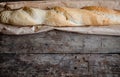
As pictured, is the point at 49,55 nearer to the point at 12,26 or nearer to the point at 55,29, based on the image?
the point at 55,29

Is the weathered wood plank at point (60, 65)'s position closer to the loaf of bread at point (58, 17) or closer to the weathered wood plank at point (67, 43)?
the weathered wood plank at point (67, 43)

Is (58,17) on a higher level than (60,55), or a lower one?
higher

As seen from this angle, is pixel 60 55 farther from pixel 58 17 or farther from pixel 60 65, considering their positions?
pixel 58 17

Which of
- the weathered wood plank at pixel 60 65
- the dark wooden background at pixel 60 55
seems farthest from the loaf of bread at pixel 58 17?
the weathered wood plank at pixel 60 65

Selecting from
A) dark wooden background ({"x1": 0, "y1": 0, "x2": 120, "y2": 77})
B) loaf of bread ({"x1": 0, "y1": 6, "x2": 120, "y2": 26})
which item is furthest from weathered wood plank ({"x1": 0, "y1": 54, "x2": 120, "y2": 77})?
loaf of bread ({"x1": 0, "y1": 6, "x2": 120, "y2": 26})

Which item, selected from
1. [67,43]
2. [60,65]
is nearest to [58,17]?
[67,43]

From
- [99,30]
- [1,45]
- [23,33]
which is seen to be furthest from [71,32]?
[1,45]

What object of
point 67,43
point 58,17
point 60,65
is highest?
point 58,17
